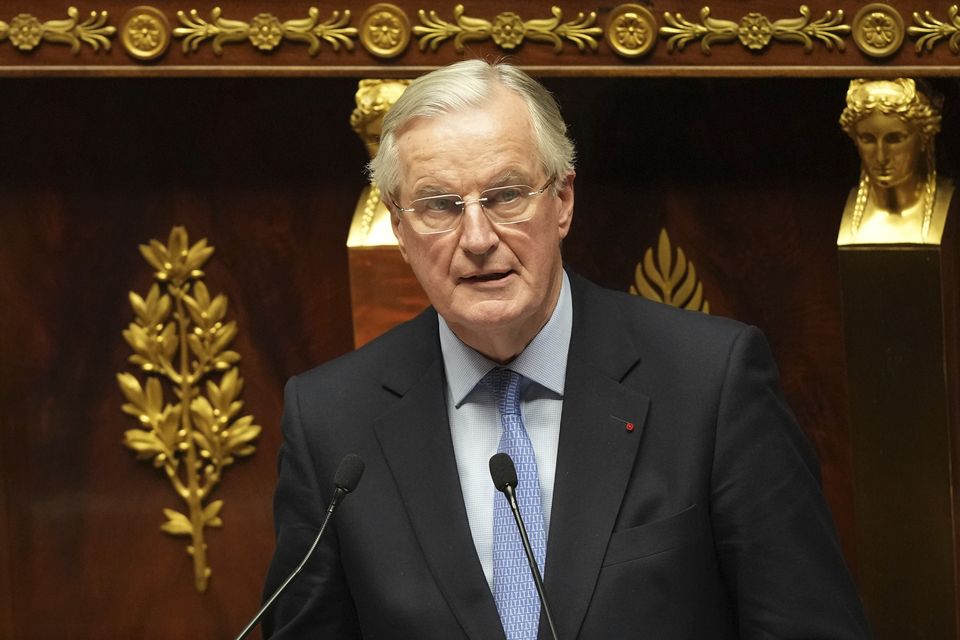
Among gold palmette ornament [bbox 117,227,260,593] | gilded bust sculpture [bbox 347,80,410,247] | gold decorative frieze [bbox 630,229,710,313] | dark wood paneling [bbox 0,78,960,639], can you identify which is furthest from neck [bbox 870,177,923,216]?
gold palmette ornament [bbox 117,227,260,593]

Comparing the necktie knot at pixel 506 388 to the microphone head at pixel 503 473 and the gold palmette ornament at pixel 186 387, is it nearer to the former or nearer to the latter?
the microphone head at pixel 503 473

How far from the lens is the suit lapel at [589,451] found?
1.69 meters

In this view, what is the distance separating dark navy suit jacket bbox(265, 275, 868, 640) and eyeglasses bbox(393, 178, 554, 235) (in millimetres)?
176

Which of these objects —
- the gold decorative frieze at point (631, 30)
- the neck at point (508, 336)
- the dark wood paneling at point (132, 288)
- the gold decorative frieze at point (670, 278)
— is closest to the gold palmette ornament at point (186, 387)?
the dark wood paneling at point (132, 288)

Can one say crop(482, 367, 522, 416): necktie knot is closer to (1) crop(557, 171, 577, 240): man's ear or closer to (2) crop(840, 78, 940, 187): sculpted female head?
(1) crop(557, 171, 577, 240): man's ear

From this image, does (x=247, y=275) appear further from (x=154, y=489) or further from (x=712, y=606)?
(x=712, y=606)

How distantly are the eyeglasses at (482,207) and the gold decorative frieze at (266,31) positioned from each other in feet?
2.05

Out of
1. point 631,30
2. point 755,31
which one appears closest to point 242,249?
point 631,30

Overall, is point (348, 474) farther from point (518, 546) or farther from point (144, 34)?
point (144, 34)

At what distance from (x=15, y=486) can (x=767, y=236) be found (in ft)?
4.20

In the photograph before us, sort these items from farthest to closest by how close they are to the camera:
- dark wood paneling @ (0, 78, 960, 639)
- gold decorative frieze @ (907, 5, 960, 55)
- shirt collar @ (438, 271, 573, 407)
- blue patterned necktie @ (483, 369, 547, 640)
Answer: dark wood paneling @ (0, 78, 960, 639)
gold decorative frieze @ (907, 5, 960, 55)
shirt collar @ (438, 271, 573, 407)
blue patterned necktie @ (483, 369, 547, 640)

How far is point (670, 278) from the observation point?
2574mm

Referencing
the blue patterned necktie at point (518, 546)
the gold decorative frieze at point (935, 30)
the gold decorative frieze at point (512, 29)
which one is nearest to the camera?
the blue patterned necktie at point (518, 546)

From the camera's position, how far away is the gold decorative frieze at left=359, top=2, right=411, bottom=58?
2291mm
